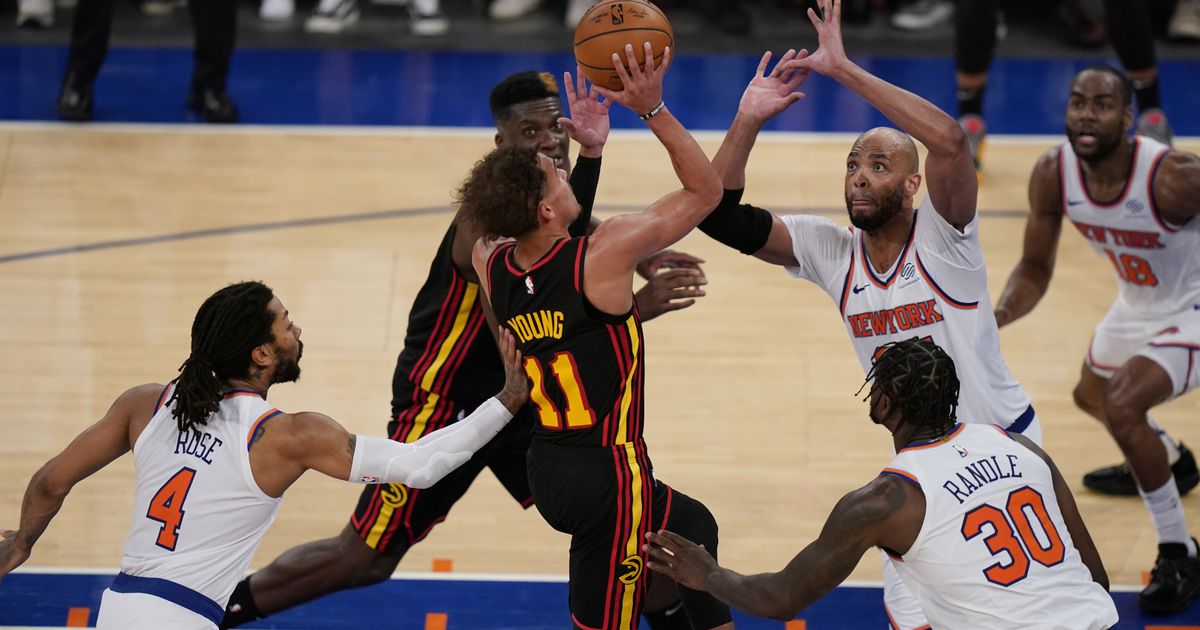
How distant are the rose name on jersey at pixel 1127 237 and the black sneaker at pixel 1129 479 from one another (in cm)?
111

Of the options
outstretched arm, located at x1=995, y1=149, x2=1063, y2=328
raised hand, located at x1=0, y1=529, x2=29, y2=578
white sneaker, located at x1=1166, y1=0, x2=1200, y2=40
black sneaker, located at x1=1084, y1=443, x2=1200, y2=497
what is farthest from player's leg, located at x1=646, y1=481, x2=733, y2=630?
white sneaker, located at x1=1166, y1=0, x2=1200, y2=40

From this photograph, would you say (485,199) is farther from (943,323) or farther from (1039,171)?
(1039,171)

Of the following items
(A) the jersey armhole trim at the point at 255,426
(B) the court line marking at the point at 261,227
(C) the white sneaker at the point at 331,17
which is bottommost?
(B) the court line marking at the point at 261,227

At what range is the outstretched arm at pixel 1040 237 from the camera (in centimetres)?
614

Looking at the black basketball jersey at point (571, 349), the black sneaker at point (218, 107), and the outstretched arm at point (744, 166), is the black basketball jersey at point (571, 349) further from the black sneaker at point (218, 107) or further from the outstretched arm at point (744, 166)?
the black sneaker at point (218, 107)

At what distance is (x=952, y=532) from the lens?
13.2 ft

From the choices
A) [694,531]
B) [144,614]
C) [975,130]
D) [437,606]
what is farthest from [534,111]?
[975,130]

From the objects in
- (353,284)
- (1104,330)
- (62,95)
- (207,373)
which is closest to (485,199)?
(207,373)

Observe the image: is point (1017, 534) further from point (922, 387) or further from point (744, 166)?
point (744, 166)

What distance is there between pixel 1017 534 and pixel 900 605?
848 millimetres

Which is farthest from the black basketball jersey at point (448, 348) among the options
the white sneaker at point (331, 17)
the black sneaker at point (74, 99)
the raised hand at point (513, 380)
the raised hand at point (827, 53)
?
the white sneaker at point (331, 17)

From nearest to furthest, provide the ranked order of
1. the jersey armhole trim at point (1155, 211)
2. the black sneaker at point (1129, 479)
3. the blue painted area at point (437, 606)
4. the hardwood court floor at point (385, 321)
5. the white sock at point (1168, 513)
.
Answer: the blue painted area at point (437, 606)
the white sock at point (1168, 513)
the jersey armhole trim at point (1155, 211)
the hardwood court floor at point (385, 321)
the black sneaker at point (1129, 479)

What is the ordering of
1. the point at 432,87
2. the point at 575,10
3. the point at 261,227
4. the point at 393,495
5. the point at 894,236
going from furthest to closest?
the point at 575,10
the point at 432,87
the point at 261,227
the point at 393,495
the point at 894,236

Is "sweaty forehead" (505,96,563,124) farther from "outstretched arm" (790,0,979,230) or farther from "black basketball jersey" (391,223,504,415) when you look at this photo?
"outstretched arm" (790,0,979,230)
